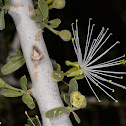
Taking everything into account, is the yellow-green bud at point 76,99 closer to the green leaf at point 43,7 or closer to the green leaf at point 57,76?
the green leaf at point 57,76

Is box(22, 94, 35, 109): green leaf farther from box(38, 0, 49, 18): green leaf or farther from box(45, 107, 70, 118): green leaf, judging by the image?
box(38, 0, 49, 18): green leaf

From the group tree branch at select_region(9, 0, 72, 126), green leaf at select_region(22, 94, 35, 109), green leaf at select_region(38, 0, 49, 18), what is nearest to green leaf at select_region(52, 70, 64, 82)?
tree branch at select_region(9, 0, 72, 126)

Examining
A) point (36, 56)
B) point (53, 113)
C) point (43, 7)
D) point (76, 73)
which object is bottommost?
point (53, 113)

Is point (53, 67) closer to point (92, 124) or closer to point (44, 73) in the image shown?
point (44, 73)

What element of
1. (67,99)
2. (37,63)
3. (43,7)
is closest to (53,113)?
(67,99)

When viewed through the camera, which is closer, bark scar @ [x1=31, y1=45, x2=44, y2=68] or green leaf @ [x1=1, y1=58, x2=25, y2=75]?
bark scar @ [x1=31, y1=45, x2=44, y2=68]

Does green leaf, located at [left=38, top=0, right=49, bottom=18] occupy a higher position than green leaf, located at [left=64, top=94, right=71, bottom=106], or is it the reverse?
green leaf, located at [left=38, top=0, right=49, bottom=18]

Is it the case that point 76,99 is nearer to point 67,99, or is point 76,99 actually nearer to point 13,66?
point 67,99

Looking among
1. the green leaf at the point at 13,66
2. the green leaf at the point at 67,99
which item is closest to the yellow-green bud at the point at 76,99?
the green leaf at the point at 67,99
